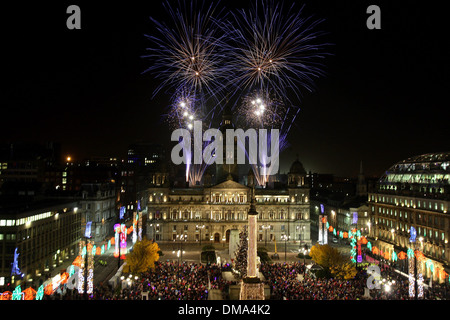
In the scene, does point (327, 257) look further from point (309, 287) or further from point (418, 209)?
point (418, 209)

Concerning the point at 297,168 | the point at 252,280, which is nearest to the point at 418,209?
the point at 297,168

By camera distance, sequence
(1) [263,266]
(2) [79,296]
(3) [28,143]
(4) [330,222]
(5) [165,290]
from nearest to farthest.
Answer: (2) [79,296] → (5) [165,290] → (1) [263,266] → (4) [330,222] → (3) [28,143]

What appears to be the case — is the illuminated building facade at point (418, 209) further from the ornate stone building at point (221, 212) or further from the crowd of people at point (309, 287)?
the ornate stone building at point (221, 212)

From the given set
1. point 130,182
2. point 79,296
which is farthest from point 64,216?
point 130,182

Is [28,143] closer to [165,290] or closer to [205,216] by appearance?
[205,216]

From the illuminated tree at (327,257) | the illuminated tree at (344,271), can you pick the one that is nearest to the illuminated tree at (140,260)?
the illuminated tree at (327,257)

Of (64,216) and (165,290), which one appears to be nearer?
(165,290)
